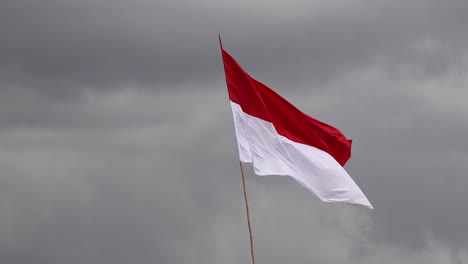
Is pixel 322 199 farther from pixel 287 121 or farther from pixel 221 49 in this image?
pixel 221 49

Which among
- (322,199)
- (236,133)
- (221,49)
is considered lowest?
(322,199)

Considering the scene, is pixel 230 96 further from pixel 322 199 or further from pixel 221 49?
pixel 322 199

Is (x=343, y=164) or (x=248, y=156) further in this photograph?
(x=343, y=164)

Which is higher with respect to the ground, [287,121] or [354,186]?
[287,121]

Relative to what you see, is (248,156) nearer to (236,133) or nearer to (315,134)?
(236,133)

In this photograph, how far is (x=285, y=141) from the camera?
63.9 metres

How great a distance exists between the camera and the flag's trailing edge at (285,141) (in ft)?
202

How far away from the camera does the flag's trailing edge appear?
202ft

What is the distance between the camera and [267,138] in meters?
63.2

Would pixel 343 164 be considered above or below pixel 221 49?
below

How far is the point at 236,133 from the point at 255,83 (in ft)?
14.5

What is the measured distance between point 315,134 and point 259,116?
397cm

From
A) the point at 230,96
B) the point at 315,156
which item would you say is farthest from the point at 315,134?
the point at 230,96

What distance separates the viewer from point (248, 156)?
60281 millimetres
